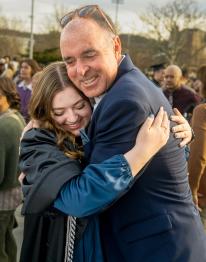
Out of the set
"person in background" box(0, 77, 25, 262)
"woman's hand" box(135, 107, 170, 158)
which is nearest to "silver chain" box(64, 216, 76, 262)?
"woman's hand" box(135, 107, 170, 158)

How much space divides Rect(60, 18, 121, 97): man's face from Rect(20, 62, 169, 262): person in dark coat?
0.26 m

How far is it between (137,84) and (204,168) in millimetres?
2284

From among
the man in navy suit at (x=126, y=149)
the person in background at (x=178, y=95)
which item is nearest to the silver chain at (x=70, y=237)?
the man in navy suit at (x=126, y=149)

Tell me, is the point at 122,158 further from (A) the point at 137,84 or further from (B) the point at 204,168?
(B) the point at 204,168

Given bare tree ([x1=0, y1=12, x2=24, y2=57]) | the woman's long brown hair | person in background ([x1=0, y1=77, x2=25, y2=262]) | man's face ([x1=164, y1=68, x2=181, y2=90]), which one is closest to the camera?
the woman's long brown hair

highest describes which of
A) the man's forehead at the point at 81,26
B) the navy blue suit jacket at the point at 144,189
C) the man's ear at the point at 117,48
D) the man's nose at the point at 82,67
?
the man's forehead at the point at 81,26

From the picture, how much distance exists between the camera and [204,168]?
379 cm

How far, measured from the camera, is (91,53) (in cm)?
173

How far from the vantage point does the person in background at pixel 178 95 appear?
22.3 feet

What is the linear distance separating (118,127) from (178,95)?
217 inches

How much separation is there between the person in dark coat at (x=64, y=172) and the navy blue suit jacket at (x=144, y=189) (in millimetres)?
57

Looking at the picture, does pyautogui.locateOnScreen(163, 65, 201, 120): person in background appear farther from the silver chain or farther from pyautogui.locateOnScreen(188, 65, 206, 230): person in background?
the silver chain

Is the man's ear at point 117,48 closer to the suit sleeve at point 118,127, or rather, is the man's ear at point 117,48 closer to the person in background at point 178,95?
the suit sleeve at point 118,127

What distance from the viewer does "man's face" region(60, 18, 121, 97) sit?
5.60 feet
